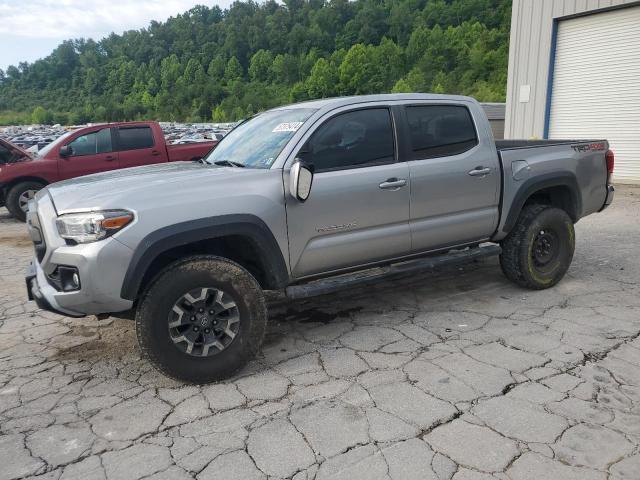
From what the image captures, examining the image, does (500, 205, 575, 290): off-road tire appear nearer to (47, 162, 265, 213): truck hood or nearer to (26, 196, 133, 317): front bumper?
(47, 162, 265, 213): truck hood

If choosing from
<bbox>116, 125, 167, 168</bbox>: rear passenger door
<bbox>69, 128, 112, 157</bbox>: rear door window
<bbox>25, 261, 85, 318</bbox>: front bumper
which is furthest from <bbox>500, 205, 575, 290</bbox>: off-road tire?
<bbox>69, 128, 112, 157</bbox>: rear door window

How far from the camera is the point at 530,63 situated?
13023mm

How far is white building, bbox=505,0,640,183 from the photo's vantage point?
11406mm

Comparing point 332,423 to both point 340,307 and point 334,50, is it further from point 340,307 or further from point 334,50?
point 334,50

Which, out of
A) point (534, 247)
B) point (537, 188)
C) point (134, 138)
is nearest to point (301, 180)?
point (537, 188)

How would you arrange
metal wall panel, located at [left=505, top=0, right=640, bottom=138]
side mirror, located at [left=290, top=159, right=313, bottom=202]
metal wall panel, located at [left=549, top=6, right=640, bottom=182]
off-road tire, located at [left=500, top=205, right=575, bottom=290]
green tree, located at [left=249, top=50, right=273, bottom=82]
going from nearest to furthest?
side mirror, located at [left=290, top=159, right=313, bottom=202] < off-road tire, located at [left=500, top=205, right=575, bottom=290] < metal wall panel, located at [left=549, top=6, right=640, bottom=182] < metal wall panel, located at [left=505, top=0, right=640, bottom=138] < green tree, located at [left=249, top=50, right=273, bottom=82]

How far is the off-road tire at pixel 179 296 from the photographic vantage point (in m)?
3.11

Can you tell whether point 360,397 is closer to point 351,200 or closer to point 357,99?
point 351,200

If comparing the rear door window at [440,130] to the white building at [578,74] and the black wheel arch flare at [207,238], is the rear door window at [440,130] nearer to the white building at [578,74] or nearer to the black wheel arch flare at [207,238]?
the black wheel arch flare at [207,238]

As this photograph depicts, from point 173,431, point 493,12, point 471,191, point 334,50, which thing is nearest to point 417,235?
point 471,191

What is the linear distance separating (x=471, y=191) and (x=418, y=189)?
57cm

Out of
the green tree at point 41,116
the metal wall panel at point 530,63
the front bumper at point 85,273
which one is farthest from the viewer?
the green tree at point 41,116

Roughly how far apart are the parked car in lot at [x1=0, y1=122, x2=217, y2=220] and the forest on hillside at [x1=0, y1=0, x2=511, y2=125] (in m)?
77.4

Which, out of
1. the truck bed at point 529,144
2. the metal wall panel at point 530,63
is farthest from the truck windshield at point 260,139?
the metal wall panel at point 530,63
